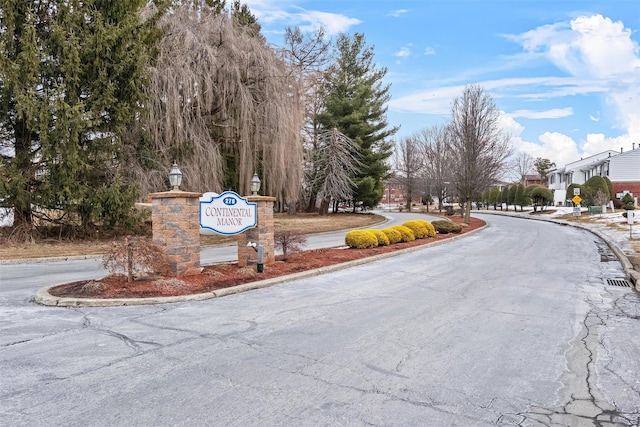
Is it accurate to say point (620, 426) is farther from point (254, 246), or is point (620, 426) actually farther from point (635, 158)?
point (635, 158)

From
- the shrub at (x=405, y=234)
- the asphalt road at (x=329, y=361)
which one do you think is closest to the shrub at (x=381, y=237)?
the shrub at (x=405, y=234)

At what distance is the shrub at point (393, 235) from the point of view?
53.0ft

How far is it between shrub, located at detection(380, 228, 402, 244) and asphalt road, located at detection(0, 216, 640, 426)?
25.7ft

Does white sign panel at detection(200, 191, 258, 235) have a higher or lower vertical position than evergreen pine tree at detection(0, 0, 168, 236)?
lower

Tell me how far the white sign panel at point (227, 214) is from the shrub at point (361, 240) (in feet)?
16.4

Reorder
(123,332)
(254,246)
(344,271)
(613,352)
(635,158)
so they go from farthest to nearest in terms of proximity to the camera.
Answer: (635,158) → (344,271) → (254,246) → (123,332) → (613,352)

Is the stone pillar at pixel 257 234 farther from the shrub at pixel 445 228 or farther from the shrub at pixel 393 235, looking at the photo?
the shrub at pixel 445 228

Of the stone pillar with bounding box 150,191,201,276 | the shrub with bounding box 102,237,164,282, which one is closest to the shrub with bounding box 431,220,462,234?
the stone pillar with bounding box 150,191,201,276

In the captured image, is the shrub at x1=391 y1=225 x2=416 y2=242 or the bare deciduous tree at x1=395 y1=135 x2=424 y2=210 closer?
the shrub at x1=391 y1=225 x2=416 y2=242

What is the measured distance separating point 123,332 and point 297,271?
489cm

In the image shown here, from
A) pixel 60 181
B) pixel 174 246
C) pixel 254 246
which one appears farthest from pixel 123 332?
pixel 60 181

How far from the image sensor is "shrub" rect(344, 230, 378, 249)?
14297mm

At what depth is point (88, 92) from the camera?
15.7 metres

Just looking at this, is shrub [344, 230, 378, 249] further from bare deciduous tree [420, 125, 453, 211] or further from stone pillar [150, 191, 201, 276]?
bare deciduous tree [420, 125, 453, 211]
